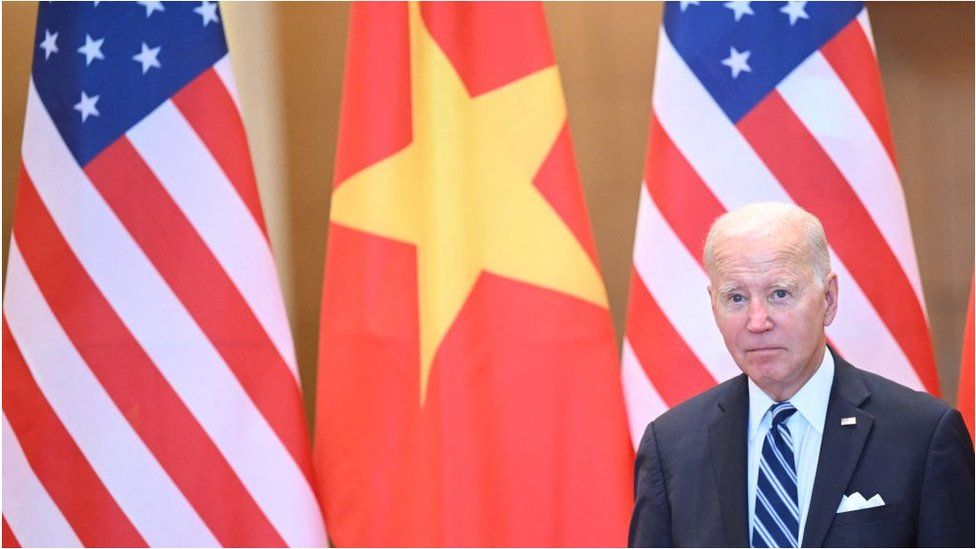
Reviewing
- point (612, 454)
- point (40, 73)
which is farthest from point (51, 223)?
point (612, 454)

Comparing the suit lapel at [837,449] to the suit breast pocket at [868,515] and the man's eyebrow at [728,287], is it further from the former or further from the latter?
the man's eyebrow at [728,287]

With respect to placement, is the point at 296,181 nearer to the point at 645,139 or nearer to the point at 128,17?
the point at 128,17

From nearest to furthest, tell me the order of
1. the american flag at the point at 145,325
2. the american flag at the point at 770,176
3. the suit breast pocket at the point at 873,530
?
the suit breast pocket at the point at 873,530 < the american flag at the point at 770,176 < the american flag at the point at 145,325

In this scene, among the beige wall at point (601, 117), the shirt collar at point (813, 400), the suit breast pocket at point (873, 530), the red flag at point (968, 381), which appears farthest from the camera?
the beige wall at point (601, 117)

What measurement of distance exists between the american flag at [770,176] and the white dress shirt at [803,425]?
1.06 m

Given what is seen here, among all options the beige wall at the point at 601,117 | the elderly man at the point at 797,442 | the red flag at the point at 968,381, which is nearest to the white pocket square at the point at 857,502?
the elderly man at the point at 797,442

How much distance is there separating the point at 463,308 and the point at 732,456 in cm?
126

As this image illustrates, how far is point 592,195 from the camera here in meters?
3.62

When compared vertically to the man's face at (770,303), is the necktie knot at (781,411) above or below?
below

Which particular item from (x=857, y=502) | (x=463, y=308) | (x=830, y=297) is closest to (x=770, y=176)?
(x=463, y=308)

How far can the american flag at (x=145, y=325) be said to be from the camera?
2.99 m

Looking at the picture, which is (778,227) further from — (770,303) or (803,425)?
(803,425)

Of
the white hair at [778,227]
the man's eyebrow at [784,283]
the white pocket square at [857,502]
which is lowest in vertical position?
the white pocket square at [857,502]

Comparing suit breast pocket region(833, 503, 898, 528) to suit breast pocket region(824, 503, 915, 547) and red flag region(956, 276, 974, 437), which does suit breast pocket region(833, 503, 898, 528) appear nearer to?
suit breast pocket region(824, 503, 915, 547)
